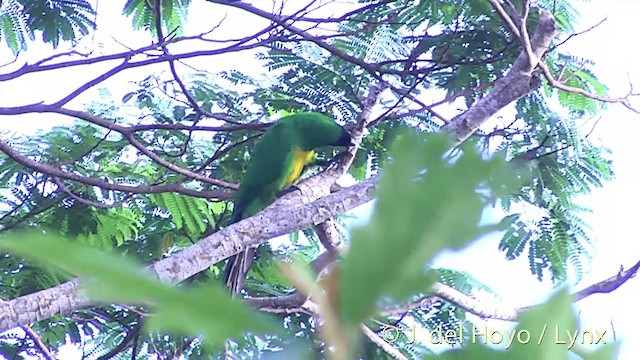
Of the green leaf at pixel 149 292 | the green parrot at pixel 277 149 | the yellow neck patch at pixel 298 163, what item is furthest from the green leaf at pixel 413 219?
the yellow neck patch at pixel 298 163

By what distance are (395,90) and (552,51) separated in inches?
26.9

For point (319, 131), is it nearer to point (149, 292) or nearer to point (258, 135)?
point (258, 135)

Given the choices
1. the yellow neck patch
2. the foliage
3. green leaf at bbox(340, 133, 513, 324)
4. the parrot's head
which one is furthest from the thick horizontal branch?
green leaf at bbox(340, 133, 513, 324)

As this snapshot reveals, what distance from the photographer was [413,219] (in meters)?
0.23

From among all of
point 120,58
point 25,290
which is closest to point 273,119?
point 120,58

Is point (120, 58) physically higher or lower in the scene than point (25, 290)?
higher

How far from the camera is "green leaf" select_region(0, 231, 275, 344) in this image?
0.70 feet

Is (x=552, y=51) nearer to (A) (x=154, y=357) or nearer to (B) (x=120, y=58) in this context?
(B) (x=120, y=58)

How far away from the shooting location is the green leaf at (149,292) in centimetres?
21

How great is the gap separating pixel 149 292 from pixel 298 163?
340 cm

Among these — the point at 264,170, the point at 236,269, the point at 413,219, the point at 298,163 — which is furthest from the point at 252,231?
the point at 413,219

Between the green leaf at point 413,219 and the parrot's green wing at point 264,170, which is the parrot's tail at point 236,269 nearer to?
the parrot's green wing at point 264,170

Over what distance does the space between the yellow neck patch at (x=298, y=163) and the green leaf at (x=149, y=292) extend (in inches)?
131

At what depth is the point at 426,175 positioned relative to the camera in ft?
0.77
